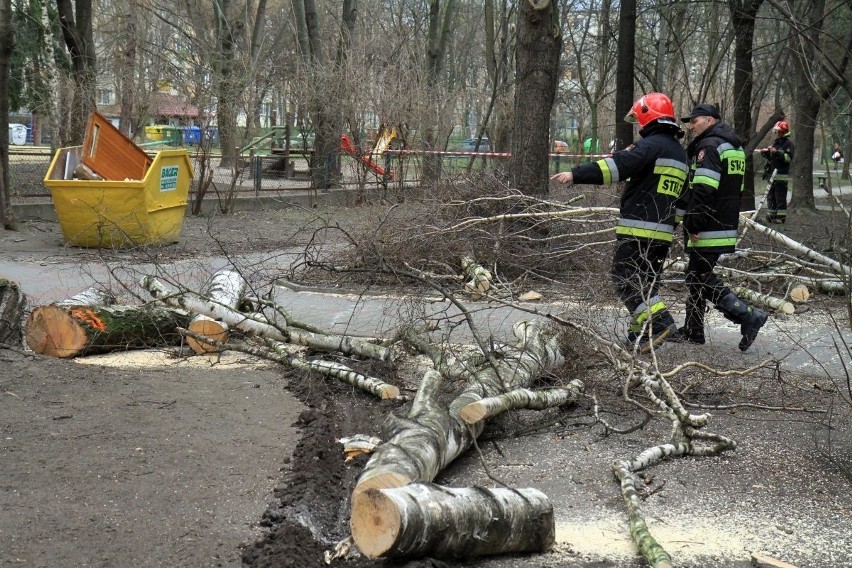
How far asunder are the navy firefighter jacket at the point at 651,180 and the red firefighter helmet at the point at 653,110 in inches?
2.2

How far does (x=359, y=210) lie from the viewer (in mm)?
16516

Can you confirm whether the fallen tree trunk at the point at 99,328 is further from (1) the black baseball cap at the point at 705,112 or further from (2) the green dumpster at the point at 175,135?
(2) the green dumpster at the point at 175,135

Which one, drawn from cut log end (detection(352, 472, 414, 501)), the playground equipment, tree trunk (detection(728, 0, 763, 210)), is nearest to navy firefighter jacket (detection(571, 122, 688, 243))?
cut log end (detection(352, 472, 414, 501))

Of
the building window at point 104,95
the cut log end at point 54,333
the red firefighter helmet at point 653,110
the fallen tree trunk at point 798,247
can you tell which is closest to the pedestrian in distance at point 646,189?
the red firefighter helmet at point 653,110

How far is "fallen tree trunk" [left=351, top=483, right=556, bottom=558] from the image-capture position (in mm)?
3299

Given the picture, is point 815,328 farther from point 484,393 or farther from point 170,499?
point 170,499

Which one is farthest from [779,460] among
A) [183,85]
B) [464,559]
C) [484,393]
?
[183,85]

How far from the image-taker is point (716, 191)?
685cm

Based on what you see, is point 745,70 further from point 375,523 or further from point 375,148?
point 375,523

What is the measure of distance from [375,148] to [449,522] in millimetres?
14998

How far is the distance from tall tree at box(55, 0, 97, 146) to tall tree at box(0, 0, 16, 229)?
8.83 ft

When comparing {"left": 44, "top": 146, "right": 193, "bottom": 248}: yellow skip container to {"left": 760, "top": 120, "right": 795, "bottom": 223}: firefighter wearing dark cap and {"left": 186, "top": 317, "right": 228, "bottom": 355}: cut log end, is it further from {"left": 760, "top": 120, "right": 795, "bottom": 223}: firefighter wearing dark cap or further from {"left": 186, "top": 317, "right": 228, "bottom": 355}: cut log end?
{"left": 760, "top": 120, "right": 795, "bottom": 223}: firefighter wearing dark cap

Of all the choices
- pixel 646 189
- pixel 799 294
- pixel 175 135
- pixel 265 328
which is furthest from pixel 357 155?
pixel 646 189

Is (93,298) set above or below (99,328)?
above
